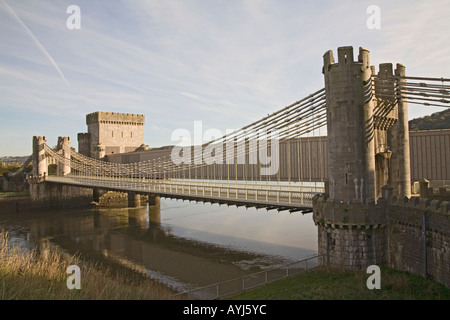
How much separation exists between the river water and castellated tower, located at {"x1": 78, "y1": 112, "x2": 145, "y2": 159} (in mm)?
22706

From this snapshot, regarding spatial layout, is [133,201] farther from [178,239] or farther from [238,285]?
[238,285]

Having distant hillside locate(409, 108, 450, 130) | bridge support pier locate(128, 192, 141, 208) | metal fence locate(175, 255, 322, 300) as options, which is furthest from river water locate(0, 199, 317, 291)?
distant hillside locate(409, 108, 450, 130)

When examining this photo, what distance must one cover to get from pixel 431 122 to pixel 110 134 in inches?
2069

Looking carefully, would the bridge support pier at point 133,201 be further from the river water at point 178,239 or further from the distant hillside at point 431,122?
the distant hillside at point 431,122

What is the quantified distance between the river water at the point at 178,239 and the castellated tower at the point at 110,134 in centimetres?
2271

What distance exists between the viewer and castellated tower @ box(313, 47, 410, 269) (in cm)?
1383

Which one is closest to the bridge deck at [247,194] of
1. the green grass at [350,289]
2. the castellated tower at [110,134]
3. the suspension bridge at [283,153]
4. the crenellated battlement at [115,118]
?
the suspension bridge at [283,153]

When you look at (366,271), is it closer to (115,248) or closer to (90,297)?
(90,297)

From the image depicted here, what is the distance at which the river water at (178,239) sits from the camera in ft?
64.0

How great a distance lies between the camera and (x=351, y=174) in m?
14.0

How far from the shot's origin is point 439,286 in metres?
11.5

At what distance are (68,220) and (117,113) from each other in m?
31.3

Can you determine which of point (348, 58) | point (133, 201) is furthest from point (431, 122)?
point (348, 58)

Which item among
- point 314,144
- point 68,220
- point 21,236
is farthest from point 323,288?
point 68,220
